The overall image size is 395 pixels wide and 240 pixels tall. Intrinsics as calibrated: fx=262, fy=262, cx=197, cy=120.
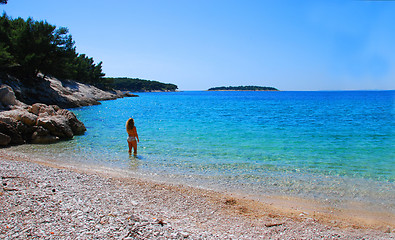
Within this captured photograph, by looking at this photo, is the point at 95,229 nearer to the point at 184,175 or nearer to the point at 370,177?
the point at 184,175

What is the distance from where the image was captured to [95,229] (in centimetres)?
496

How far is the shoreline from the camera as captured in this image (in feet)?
17.9

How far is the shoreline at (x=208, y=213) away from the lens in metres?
5.45

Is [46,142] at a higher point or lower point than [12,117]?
lower

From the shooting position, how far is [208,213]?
6648 mm

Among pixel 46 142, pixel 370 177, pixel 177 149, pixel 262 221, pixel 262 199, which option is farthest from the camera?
pixel 46 142

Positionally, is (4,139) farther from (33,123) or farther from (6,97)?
(6,97)

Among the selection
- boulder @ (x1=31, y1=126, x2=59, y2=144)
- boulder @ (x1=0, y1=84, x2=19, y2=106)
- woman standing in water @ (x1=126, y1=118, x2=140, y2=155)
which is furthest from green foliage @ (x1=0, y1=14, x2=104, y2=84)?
woman standing in water @ (x1=126, y1=118, x2=140, y2=155)

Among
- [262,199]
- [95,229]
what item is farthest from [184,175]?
[95,229]

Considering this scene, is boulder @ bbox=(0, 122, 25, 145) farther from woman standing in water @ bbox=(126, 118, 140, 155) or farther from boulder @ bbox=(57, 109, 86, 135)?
woman standing in water @ bbox=(126, 118, 140, 155)

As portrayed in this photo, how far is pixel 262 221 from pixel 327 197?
3231mm

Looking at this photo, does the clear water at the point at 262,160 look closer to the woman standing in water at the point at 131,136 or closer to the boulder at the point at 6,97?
the woman standing in water at the point at 131,136

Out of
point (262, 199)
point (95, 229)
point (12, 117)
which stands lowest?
point (262, 199)

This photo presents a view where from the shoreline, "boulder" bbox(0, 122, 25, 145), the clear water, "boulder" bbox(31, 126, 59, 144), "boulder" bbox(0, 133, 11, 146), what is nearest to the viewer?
the shoreline
